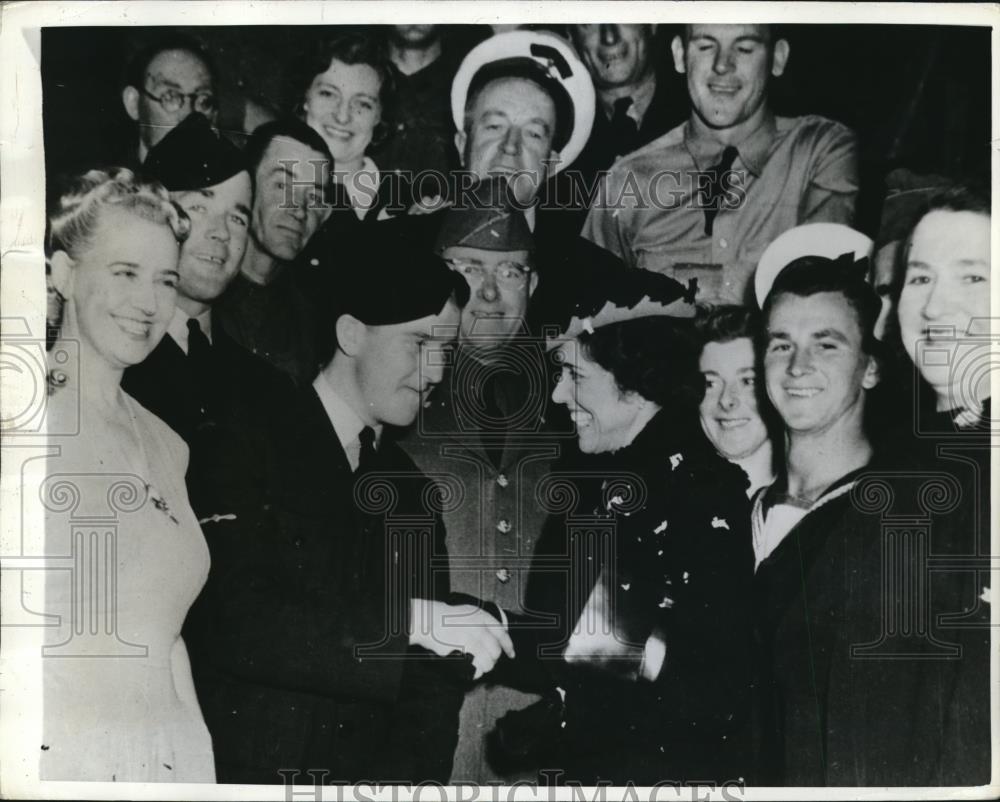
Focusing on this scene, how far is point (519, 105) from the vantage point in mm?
2363

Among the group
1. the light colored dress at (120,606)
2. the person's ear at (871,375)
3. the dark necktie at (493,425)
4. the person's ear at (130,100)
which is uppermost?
the person's ear at (130,100)

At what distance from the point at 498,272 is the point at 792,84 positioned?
0.81 meters

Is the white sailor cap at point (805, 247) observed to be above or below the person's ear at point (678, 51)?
below

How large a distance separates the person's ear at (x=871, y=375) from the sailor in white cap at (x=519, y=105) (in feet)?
2.75

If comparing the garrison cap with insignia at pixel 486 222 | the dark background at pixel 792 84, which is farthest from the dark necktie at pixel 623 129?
the garrison cap with insignia at pixel 486 222

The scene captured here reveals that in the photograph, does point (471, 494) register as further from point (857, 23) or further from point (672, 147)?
point (857, 23)

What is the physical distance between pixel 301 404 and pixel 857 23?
1.56 m

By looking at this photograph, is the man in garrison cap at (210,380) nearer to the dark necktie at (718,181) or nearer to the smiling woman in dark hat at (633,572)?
the smiling woman in dark hat at (633,572)

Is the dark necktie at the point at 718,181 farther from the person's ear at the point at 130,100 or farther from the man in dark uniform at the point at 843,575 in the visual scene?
the person's ear at the point at 130,100

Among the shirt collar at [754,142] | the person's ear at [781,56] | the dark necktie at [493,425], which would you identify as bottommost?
the dark necktie at [493,425]

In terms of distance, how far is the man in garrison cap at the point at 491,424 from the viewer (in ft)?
Answer: 7.72

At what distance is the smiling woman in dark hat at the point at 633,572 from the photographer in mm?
2355

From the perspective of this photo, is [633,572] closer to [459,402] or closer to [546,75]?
[459,402]

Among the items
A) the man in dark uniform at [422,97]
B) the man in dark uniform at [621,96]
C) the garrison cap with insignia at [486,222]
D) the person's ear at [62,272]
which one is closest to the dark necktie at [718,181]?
the man in dark uniform at [621,96]
